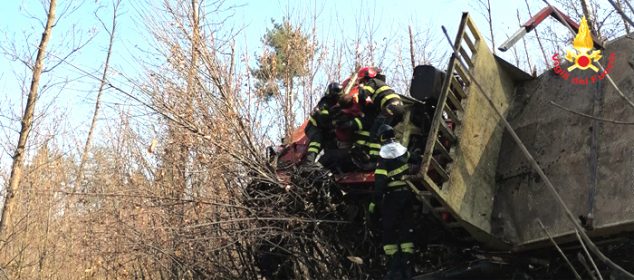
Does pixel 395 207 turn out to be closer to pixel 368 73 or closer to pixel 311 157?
pixel 311 157

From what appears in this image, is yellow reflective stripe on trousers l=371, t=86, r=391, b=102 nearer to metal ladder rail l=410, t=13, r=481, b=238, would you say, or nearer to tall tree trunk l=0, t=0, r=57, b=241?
metal ladder rail l=410, t=13, r=481, b=238

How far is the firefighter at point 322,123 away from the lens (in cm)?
643

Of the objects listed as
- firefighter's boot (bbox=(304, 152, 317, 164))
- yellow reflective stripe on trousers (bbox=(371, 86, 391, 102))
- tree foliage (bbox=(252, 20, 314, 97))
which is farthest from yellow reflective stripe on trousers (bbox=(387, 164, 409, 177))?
tree foliage (bbox=(252, 20, 314, 97))

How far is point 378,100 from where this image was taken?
6082mm

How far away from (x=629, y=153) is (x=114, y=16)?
19.9 metres

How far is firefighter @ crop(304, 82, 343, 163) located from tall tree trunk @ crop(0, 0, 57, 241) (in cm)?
687

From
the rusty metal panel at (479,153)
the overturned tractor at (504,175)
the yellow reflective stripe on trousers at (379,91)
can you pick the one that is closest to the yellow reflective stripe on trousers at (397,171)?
the overturned tractor at (504,175)

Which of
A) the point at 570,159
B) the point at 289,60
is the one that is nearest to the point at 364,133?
the point at 570,159

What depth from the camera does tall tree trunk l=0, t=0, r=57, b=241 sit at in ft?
37.2

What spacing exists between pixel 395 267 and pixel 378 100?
1690 millimetres

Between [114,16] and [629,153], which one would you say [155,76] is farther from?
[114,16]

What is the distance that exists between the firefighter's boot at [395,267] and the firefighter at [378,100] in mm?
1179

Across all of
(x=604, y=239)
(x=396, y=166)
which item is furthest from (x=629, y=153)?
(x=396, y=166)

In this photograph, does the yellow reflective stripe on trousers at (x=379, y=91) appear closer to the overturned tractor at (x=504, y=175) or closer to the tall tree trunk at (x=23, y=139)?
the overturned tractor at (x=504, y=175)
